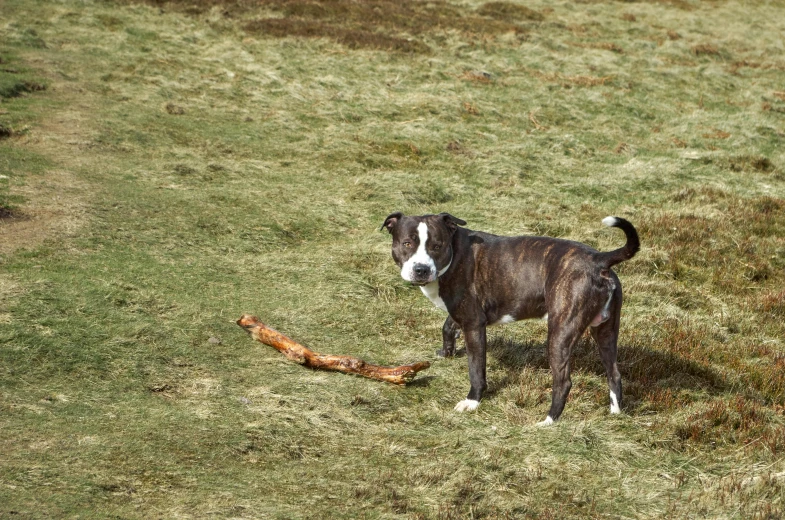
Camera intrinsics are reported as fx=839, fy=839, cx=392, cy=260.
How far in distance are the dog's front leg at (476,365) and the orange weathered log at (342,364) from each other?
1.66 ft

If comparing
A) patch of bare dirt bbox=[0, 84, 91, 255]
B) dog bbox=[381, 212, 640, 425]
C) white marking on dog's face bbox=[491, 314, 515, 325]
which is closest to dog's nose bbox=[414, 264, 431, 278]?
dog bbox=[381, 212, 640, 425]

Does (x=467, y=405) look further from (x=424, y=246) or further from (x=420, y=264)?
(x=424, y=246)

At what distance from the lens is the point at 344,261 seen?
37.7 ft

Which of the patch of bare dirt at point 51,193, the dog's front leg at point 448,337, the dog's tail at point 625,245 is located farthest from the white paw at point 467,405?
the patch of bare dirt at point 51,193

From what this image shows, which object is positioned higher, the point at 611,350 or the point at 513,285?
the point at 513,285

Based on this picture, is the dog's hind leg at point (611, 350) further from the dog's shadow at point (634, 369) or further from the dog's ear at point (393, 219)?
the dog's ear at point (393, 219)

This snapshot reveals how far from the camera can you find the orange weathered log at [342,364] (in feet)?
27.0

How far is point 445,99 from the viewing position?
19266 mm

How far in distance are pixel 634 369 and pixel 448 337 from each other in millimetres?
1996

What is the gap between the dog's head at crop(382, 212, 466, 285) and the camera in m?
7.80

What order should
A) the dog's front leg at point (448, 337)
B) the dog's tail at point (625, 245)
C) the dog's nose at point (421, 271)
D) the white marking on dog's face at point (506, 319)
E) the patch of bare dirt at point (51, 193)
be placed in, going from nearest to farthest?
1. the dog's tail at point (625, 245)
2. the dog's nose at point (421, 271)
3. the white marking on dog's face at point (506, 319)
4. the dog's front leg at point (448, 337)
5. the patch of bare dirt at point (51, 193)

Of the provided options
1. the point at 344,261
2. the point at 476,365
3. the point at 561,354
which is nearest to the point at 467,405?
the point at 476,365

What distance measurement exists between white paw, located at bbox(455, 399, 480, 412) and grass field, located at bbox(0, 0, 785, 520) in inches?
3.7

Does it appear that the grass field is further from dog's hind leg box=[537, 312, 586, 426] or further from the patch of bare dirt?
dog's hind leg box=[537, 312, 586, 426]
